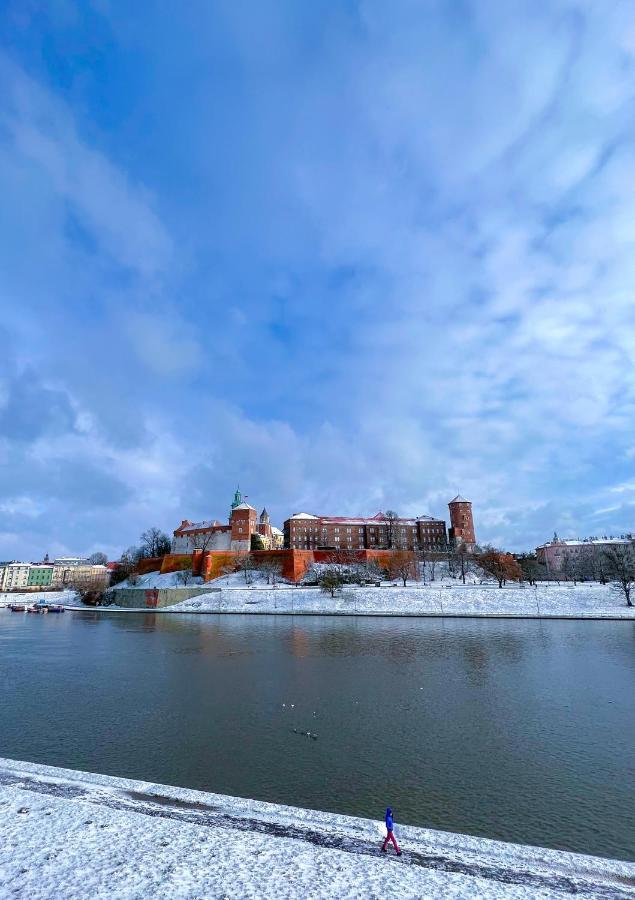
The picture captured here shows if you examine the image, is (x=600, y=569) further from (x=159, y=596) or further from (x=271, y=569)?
(x=159, y=596)

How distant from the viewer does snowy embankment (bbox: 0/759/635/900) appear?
5574 mm

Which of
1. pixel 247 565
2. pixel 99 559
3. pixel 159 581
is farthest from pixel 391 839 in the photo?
pixel 99 559

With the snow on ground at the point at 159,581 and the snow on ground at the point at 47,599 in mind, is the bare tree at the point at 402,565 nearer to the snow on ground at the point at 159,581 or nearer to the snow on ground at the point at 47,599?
the snow on ground at the point at 159,581

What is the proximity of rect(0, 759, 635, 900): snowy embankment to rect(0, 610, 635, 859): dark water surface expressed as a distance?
1.10 m

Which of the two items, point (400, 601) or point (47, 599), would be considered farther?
point (47, 599)

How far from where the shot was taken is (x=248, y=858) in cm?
619

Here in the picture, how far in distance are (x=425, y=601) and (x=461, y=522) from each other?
4129 cm

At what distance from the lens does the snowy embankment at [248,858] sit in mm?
5574

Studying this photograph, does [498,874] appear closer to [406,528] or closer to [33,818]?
[33,818]

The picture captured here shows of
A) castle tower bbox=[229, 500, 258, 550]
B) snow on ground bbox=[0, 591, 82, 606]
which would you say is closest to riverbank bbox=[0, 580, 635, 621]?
castle tower bbox=[229, 500, 258, 550]

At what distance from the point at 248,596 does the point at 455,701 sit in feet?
141

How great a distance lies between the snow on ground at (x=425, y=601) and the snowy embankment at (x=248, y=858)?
38.1 m

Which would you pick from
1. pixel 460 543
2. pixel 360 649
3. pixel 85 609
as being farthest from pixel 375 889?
pixel 460 543

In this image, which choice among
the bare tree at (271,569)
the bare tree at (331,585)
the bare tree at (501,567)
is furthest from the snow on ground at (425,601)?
the bare tree at (271,569)
